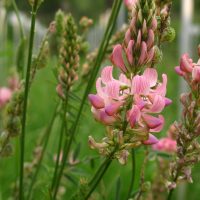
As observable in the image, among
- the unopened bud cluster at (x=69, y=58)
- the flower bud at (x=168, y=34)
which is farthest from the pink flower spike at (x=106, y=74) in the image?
the unopened bud cluster at (x=69, y=58)

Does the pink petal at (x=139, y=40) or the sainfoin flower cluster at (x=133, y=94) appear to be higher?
the pink petal at (x=139, y=40)

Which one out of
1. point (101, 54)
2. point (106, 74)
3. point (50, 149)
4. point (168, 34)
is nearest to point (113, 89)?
point (106, 74)

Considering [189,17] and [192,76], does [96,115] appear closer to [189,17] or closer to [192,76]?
[192,76]

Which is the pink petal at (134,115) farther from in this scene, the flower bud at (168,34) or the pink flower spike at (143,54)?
the flower bud at (168,34)

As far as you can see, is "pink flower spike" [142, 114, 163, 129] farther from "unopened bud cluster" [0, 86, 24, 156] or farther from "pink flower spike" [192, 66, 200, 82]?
"unopened bud cluster" [0, 86, 24, 156]

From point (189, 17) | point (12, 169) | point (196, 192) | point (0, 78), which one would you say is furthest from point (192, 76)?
point (0, 78)
